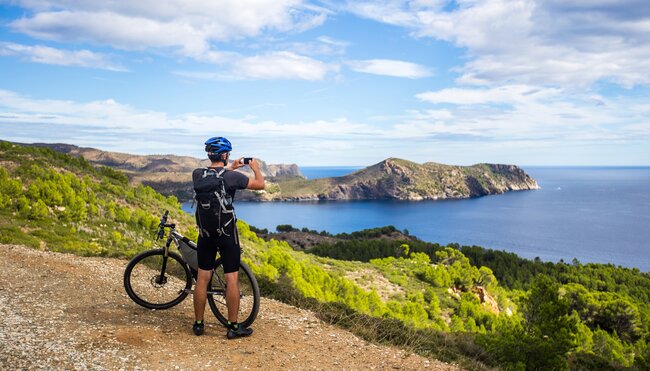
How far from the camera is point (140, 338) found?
21.7 feet

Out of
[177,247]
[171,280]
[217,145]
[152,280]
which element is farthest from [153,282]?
[217,145]

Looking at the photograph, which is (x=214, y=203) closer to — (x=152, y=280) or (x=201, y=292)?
(x=201, y=292)

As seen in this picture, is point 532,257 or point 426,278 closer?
point 426,278

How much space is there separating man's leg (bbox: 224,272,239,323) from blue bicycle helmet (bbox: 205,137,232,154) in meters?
1.99

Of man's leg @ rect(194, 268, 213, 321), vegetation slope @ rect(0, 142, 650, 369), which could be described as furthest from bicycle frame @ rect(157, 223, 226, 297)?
vegetation slope @ rect(0, 142, 650, 369)

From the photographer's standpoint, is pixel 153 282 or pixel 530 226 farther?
pixel 530 226

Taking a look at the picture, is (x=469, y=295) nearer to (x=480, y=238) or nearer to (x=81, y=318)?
(x=81, y=318)

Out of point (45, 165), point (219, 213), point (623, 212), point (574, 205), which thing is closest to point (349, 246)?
point (45, 165)

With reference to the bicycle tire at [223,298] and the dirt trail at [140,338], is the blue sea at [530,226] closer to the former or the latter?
the dirt trail at [140,338]

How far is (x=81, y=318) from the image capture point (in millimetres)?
7328

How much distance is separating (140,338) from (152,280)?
68.1 inches

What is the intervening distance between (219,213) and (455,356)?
561cm

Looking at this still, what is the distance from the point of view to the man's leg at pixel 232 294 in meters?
6.67

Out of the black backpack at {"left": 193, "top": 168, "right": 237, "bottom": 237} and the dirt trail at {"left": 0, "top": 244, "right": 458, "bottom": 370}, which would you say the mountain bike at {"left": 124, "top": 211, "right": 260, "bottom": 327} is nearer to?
the dirt trail at {"left": 0, "top": 244, "right": 458, "bottom": 370}
